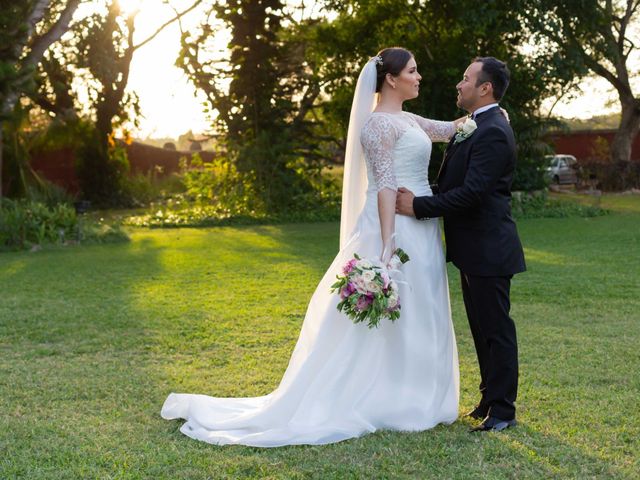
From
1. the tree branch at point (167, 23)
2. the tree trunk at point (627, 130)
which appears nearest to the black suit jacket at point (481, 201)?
the tree branch at point (167, 23)

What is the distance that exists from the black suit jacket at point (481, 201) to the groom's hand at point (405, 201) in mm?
46

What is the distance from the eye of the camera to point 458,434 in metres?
4.92

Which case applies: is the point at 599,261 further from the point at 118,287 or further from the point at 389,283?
the point at 389,283

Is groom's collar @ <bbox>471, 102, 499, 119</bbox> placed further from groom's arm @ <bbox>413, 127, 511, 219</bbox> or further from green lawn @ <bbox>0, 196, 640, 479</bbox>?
green lawn @ <bbox>0, 196, 640, 479</bbox>

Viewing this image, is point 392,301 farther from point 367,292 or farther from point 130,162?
point 130,162

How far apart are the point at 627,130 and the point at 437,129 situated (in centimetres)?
3263

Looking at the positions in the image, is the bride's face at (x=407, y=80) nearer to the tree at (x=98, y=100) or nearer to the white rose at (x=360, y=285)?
the white rose at (x=360, y=285)

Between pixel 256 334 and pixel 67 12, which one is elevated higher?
pixel 67 12

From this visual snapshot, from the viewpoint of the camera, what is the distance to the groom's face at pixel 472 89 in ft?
15.9

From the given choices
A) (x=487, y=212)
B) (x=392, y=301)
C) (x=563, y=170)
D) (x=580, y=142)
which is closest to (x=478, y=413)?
(x=392, y=301)

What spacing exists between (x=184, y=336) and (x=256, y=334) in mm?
634

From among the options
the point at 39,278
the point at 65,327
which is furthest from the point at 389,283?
the point at 39,278

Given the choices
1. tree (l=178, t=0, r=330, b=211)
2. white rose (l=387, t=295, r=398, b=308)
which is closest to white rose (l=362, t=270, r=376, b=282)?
white rose (l=387, t=295, r=398, b=308)

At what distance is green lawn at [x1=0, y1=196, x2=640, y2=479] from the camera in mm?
4496
